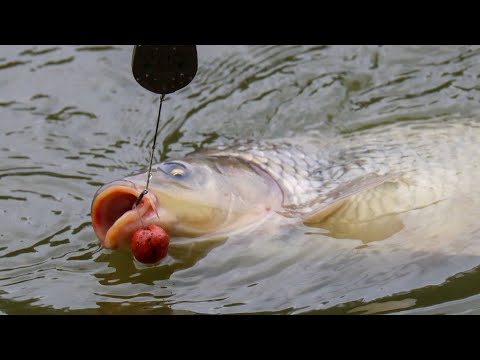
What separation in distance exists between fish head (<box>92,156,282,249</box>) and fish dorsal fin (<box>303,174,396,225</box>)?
0.18 m

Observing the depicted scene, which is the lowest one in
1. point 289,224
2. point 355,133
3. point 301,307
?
point 301,307

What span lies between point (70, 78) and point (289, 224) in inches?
97.8

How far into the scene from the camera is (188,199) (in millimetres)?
3363

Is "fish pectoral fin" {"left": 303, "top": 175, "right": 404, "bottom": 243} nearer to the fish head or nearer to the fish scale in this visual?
the fish scale

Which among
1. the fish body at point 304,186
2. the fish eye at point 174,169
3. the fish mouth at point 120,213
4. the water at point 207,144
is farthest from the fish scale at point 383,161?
the fish mouth at point 120,213

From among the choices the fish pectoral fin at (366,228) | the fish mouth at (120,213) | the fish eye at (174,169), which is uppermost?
the fish eye at (174,169)

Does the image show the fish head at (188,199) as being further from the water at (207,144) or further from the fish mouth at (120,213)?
the water at (207,144)

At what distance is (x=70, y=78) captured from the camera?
5.48m

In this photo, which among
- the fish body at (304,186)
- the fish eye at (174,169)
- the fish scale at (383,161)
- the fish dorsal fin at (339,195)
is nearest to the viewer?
the fish body at (304,186)

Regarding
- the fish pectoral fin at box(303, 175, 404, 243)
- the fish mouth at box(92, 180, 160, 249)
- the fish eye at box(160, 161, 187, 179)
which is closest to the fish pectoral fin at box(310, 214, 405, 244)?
the fish pectoral fin at box(303, 175, 404, 243)

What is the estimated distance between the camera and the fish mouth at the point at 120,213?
315cm

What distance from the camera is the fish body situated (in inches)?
129
